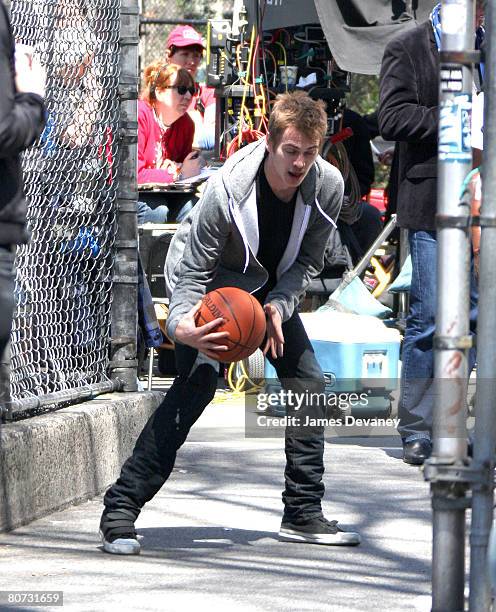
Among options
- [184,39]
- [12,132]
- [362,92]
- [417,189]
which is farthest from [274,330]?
[362,92]

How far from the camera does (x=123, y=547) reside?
213 inches

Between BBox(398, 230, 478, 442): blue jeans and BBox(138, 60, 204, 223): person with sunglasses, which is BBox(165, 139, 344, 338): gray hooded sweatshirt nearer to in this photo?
BBox(398, 230, 478, 442): blue jeans

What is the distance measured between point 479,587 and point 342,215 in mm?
7186

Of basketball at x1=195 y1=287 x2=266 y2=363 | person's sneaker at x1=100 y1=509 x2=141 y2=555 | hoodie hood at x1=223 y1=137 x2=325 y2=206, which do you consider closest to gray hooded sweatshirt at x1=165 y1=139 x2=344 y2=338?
hoodie hood at x1=223 y1=137 x2=325 y2=206

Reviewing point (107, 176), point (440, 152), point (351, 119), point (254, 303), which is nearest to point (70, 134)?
point (107, 176)

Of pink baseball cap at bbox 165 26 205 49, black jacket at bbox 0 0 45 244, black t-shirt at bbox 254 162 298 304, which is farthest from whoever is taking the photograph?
pink baseball cap at bbox 165 26 205 49

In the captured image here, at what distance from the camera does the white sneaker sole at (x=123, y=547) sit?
542cm

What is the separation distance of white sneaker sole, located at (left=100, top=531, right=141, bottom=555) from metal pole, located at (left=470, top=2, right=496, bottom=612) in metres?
2.07

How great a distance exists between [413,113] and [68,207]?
1.77 m

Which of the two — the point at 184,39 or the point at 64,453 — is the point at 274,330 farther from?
the point at 184,39

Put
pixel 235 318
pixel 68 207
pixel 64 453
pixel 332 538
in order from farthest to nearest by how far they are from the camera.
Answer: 1. pixel 68 207
2. pixel 64 453
3. pixel 332 538
4. pixel 235 318

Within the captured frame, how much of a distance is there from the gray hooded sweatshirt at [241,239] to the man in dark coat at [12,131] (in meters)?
1.53

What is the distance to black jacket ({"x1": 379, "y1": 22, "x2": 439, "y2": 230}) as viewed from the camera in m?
7.05

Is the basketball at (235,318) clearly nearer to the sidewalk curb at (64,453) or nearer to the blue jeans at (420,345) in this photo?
the sidewalk curb at (64,453)
